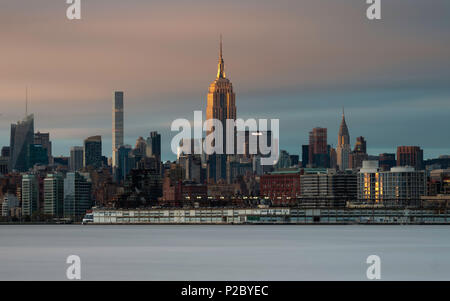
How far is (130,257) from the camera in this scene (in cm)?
12450

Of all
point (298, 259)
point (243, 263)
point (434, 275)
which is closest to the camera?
point (434, 275)

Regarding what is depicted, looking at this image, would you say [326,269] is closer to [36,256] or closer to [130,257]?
[130,257]

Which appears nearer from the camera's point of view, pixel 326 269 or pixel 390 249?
pixel 326 269
